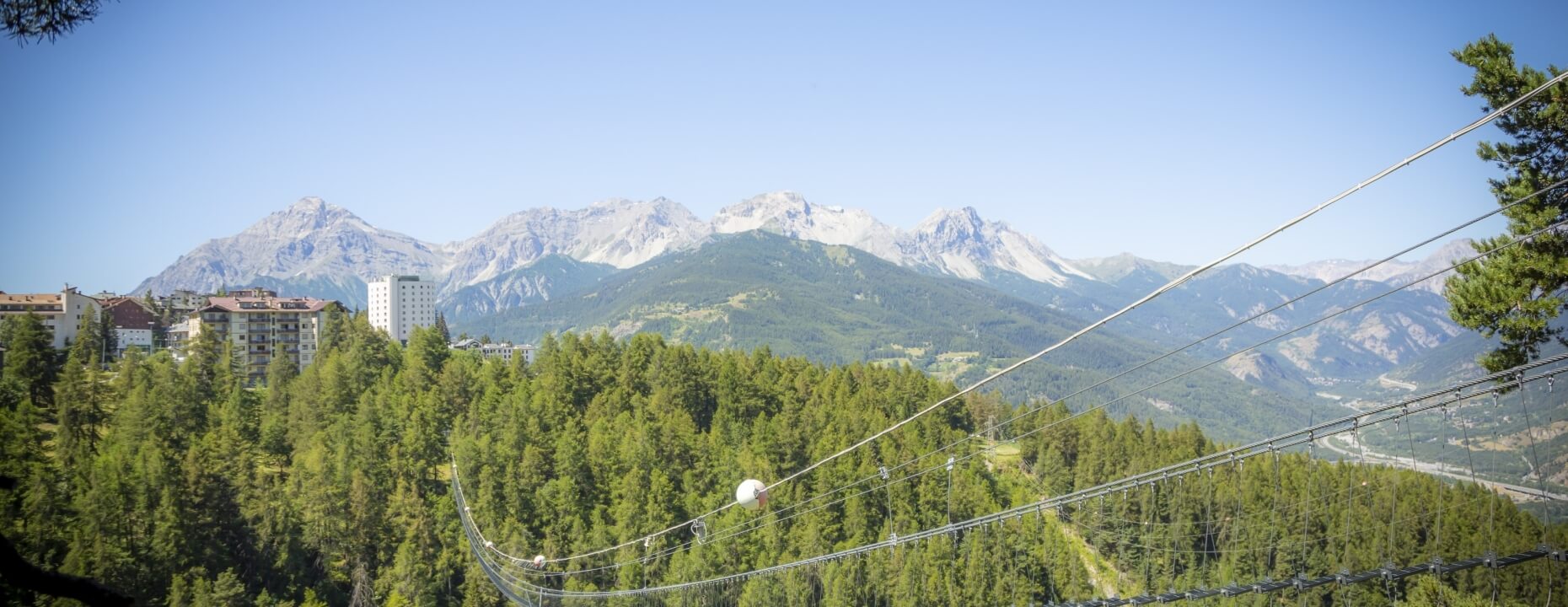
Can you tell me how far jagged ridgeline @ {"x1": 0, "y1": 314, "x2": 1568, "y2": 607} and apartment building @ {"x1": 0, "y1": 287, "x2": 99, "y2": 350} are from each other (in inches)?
264

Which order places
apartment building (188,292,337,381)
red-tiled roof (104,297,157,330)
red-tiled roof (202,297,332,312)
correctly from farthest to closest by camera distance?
1. red-tiled roof (104,297,157,330)
2. red-tiled roof (202,297,332,312)
3. apartment building (188,292,337,381)

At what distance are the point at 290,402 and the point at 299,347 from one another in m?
21.3

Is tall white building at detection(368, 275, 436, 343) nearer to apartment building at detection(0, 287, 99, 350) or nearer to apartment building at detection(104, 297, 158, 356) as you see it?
apartment building at detection(104, 297, 158, 356)

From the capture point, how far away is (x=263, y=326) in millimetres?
75125

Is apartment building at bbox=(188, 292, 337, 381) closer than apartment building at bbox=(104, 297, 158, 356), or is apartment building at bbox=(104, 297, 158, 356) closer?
apartment building at bbox=(188, 292, 337, 381)

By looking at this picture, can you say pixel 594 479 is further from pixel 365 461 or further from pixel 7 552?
pixel 7 552

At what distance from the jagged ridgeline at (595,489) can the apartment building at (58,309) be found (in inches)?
264

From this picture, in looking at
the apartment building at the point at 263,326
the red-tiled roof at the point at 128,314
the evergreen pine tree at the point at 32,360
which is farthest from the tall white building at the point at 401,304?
the evergreen pine tree at the point at 32,360

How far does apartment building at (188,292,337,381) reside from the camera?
241 feet

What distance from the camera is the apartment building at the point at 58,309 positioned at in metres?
63.4

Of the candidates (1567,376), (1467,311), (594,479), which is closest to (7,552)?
(1567,376)

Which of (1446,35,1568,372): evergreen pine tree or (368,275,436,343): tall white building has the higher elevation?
(368,275,436,343): tall white building

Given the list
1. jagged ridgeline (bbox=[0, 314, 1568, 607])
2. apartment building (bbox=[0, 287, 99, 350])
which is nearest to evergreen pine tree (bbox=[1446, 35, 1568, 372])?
jagged ridgeline (bbox=[0, 314, 1568, 607])

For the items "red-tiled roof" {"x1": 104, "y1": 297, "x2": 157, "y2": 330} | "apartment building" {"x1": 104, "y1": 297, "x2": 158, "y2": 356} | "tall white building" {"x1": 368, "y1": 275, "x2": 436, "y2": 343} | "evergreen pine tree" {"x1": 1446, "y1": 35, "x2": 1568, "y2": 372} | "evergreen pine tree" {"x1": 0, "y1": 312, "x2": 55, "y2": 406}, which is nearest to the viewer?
"evergreen pine tree" {"x1": 1446, "y1": 35, "x2": 1568, "y2": 372}
